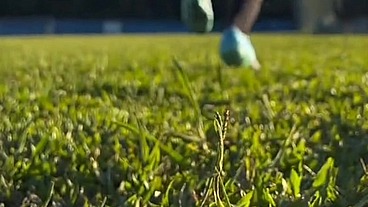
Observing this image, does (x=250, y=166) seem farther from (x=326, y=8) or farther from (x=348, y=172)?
(x=326, y=8)

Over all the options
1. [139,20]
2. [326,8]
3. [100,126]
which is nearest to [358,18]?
[326,8]

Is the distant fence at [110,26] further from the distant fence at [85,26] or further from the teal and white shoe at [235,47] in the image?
the teal and white shoe at [235,47]

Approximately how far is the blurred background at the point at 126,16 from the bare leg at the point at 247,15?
1383 centimetres

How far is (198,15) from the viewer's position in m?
1.61

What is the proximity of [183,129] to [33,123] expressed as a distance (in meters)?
0.35

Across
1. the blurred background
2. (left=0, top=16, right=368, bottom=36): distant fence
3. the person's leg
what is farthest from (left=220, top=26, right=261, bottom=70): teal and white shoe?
(left=0, top=16, right=368, bottom=36): distant fence

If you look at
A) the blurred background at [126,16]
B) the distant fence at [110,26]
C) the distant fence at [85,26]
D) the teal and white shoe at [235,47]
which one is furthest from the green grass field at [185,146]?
the distant fence at [85,26]

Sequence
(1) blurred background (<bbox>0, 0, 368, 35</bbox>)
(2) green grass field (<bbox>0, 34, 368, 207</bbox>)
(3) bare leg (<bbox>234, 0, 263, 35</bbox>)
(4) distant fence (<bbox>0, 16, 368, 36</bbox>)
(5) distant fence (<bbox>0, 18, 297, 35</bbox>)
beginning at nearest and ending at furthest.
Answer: (2) green grass field (<bbox>0, 34, 368, 207</bbox>)
(3) bare leg (<bbox>234, 0, 263, 35</bbox>)
(1) blurred background (<bbox>0, 0, 368, 35</bbox>)
(4) distant fence (<bbox>0, 16, 368, 36</bbox>)
(5) distant fence (<bbox>0, 18, 297, 35</bbox>)

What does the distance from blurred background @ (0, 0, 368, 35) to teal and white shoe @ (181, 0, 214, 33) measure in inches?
554

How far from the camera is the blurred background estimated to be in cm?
1609

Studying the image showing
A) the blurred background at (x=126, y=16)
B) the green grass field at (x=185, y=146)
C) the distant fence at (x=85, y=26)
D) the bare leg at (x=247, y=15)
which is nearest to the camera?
the green grass field at (x=185, y=146)

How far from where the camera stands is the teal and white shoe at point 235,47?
1.84 m

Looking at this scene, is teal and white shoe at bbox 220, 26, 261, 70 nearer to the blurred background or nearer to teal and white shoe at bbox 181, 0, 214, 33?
teal and white shoe at bbox 181, 0, 214, 33

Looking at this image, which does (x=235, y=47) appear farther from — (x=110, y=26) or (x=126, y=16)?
(x=126, y=16)
